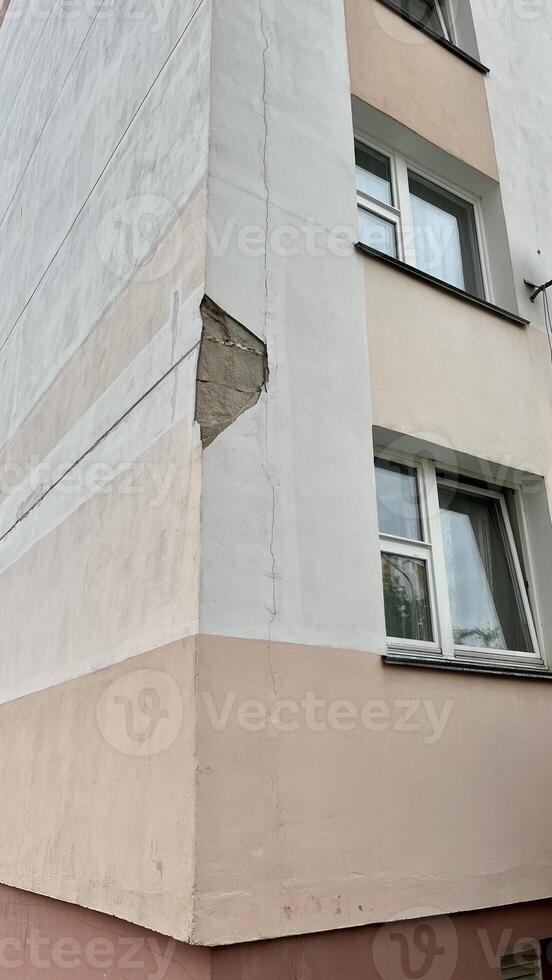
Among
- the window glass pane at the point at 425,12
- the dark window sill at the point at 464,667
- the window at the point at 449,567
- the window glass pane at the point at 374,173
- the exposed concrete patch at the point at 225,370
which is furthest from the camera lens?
the window glass pane at the point at 425,12

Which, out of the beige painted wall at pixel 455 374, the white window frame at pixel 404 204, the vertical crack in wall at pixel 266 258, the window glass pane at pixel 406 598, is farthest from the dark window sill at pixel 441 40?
the window glass pane at pixel 406 598

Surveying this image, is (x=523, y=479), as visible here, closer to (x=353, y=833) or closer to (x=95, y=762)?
(x=353, y=833)

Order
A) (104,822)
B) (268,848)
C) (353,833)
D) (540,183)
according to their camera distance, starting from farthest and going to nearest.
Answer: (540,183) → (104,822) → (353,833) → (268,848)

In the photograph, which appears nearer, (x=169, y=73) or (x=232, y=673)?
(x=232, y=673)

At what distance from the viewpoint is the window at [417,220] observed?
561cm

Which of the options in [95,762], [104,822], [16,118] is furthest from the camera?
[16,118]

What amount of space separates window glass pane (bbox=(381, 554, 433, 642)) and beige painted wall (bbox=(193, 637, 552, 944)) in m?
0.36

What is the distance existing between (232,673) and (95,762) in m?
1.18

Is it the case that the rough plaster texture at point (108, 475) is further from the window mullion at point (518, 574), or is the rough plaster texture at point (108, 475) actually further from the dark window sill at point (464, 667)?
the window mullion at point (518, 574)

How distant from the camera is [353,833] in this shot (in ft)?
11.7

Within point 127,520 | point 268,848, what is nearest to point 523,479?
point 127,520

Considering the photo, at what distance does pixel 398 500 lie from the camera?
482 centimetres

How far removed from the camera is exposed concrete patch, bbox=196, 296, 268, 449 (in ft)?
12.5

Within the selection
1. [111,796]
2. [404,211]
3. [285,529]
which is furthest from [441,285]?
[111,796]
